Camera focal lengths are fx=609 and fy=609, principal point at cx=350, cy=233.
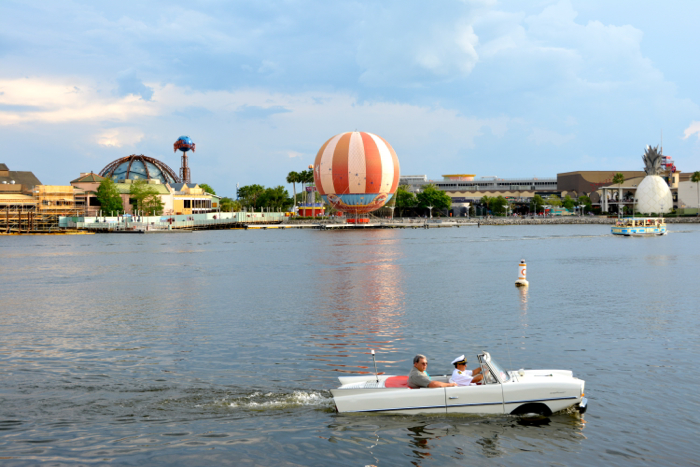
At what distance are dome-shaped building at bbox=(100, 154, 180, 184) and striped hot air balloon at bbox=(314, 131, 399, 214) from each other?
6368cm

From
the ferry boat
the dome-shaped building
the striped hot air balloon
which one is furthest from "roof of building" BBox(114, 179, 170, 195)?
the ferry boat

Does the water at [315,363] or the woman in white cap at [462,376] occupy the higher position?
the woman in white cap at [462,376]

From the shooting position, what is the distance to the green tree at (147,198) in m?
145

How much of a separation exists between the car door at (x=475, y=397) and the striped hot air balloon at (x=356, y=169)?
115 m

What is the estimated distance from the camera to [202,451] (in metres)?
12.3

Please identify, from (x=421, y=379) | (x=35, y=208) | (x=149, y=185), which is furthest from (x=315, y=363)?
(x=149, y=185)

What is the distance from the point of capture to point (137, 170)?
173 metres

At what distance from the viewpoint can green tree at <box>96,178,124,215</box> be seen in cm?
14325

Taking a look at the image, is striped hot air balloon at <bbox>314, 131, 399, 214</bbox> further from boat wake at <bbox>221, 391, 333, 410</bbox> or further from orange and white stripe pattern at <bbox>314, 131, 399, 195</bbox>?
boat wake at <bbox>221, 391, 333, 410</bbox>

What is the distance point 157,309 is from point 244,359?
12.4 m

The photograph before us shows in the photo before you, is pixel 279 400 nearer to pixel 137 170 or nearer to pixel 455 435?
pixel 455 435

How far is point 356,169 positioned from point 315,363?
11000cm

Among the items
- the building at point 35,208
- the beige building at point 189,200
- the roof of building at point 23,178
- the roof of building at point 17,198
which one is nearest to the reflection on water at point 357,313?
the building at point 35,208

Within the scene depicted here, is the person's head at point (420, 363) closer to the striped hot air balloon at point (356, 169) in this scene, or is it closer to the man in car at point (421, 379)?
the man in car at point (421, 379)
